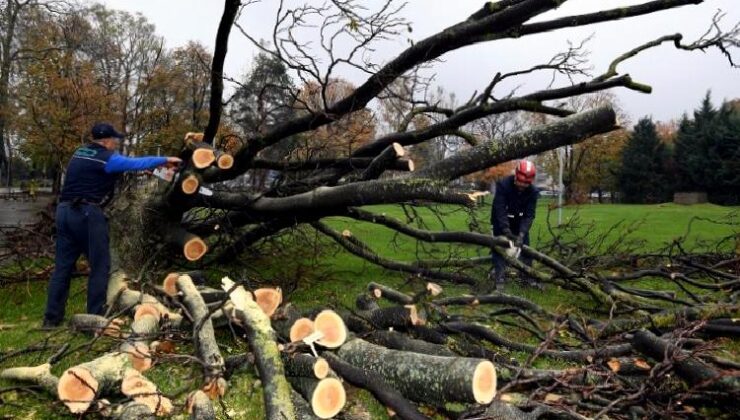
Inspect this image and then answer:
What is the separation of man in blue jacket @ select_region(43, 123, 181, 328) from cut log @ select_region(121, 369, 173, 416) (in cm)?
156

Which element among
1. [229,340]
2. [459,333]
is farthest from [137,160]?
[459,333]

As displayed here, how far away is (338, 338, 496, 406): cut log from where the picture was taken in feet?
7.94

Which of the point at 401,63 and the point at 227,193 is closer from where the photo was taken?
the point at 401,63

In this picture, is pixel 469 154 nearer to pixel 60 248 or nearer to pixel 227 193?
pixel 227 193

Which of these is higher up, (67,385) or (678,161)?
(678,161)

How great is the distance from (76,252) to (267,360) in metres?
2.38

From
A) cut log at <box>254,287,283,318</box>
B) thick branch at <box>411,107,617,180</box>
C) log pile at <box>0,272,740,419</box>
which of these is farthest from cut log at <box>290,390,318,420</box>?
thick branch at <box>411,107,617,180</box>

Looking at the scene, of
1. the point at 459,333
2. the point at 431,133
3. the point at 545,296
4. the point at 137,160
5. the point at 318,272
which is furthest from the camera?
the point at 318,272

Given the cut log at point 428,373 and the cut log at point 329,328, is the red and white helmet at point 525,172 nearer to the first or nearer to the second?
the cut log at point 428,373

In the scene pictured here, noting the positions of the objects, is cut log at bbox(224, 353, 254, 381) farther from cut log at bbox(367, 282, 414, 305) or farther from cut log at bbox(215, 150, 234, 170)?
cut log at bbox(215, 150, 234, 170)

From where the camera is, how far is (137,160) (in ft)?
13.2

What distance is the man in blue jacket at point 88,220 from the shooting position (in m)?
4.04

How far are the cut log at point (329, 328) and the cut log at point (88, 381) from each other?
1.04m

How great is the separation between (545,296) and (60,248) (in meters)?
4.55
